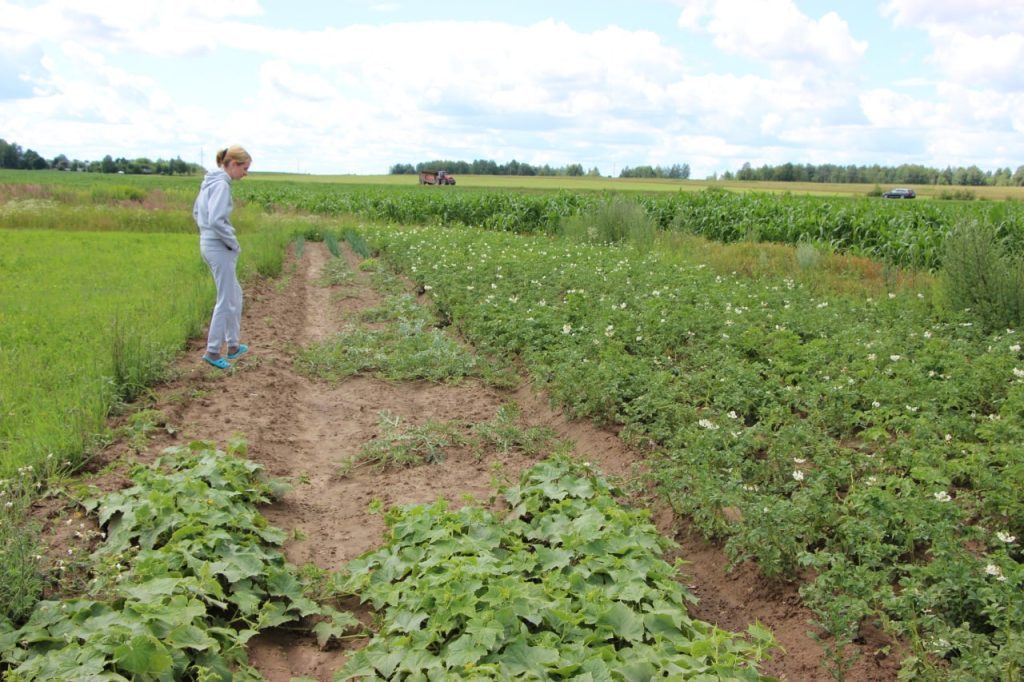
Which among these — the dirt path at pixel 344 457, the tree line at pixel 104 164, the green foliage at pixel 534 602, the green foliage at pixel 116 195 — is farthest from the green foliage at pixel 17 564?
the tree line at pixel 104 164

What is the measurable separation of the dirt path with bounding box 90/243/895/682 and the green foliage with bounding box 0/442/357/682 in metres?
0.23

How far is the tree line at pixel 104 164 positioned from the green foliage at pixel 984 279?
7880cm

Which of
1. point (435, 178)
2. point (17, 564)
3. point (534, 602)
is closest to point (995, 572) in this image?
point (534, 602)

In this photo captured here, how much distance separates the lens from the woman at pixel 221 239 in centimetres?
850

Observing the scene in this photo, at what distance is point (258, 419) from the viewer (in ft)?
24.9

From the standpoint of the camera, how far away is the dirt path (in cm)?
430

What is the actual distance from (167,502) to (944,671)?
170 inches

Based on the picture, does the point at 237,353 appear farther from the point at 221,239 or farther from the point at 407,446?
the point at 407,446

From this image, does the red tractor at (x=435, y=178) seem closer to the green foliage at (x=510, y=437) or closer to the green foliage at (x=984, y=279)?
the green foliage at (x=984, y=279)

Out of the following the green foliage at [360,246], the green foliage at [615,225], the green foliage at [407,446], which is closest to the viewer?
the green foliage at [407,446]

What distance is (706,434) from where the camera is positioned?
5.74 m

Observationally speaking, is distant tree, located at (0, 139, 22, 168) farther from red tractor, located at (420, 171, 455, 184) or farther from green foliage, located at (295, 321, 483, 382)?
green foliage, located at (295, 321, 483, 382)

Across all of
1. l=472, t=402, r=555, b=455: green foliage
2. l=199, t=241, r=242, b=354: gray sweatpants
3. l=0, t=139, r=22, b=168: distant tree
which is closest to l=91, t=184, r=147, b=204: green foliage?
l=199, t=241, r=242, b=354: gray sweatpants

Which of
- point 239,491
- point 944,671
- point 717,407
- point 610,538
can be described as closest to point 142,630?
point 239,491
